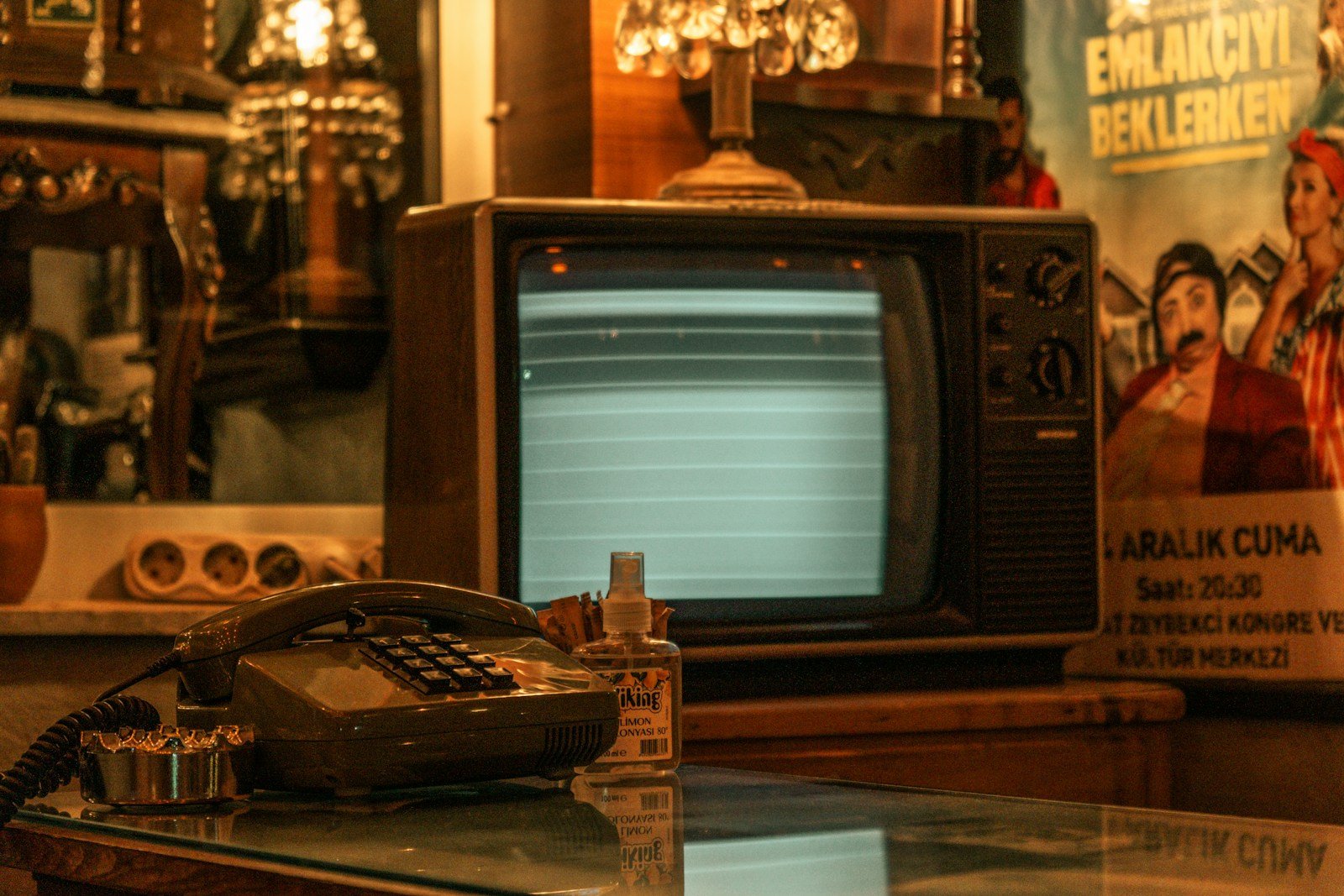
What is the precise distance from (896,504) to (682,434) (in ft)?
0.71

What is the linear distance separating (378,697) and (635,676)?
0.50ft

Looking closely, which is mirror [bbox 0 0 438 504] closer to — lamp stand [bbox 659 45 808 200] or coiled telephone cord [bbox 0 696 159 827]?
lamp stand [bbox 659 45 808 200]

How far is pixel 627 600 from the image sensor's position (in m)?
0.86

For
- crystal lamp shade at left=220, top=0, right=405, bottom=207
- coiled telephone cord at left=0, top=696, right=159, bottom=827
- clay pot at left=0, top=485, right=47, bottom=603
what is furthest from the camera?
crystal lamp shade at left=220, top=0, right=405, bottom=207

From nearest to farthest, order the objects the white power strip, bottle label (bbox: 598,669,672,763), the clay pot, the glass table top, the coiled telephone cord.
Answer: the glass table top, the coiled telephone cord, bottle label (bbox: 598,669,672,763), the clay pot, the white power strip

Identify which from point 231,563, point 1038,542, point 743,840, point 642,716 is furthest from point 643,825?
point 231,563

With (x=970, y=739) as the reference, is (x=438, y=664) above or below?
above

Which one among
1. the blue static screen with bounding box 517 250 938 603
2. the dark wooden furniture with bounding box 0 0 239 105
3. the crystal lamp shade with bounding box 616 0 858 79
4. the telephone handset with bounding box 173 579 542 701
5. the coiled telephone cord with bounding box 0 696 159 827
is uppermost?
the dark wooden furniture with bounding box 0 0 239 105

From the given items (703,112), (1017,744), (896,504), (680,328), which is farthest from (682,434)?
(703,112)

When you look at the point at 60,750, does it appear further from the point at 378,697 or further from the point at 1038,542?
the point at 1038,542

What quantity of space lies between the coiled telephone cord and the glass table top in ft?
0.04

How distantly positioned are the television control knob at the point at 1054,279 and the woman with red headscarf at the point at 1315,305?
26 cm

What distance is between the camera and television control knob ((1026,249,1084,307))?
1623 millimetres

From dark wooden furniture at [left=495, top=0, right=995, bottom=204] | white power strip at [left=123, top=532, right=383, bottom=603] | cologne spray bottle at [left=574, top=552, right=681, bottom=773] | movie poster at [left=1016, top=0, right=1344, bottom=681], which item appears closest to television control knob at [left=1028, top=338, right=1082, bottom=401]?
movie poster at [left=1016, top=0, right=1344, bottom=681]
